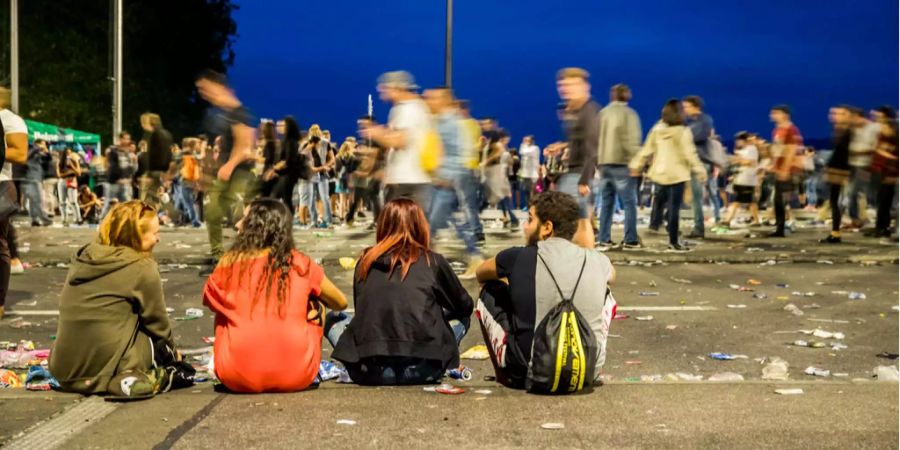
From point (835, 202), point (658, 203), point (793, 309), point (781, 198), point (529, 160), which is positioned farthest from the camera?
point (529, 160)

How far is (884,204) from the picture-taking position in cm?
1611

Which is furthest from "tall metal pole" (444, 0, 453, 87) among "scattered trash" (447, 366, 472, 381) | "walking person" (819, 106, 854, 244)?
"scattered trash" (447, 366, 472, 381)

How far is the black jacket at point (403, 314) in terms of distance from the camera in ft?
18.9

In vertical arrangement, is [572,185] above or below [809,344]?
above

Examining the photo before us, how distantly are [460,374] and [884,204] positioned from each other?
1167cm

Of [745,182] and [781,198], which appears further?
[745,182]

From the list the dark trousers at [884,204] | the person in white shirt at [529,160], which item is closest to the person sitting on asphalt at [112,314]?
the dark trousers at [884,204]

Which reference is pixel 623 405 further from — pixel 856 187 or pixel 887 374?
pixel 856 187

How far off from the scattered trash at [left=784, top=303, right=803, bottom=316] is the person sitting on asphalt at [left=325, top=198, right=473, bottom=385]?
3894mm

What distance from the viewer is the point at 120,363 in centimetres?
559

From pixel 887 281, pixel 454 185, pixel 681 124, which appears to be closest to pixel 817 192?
pixel 681 124

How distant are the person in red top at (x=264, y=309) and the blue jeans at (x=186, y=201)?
51.5 feet

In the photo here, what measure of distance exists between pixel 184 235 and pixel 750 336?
12109 millimetres

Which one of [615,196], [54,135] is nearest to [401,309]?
[615,196]
